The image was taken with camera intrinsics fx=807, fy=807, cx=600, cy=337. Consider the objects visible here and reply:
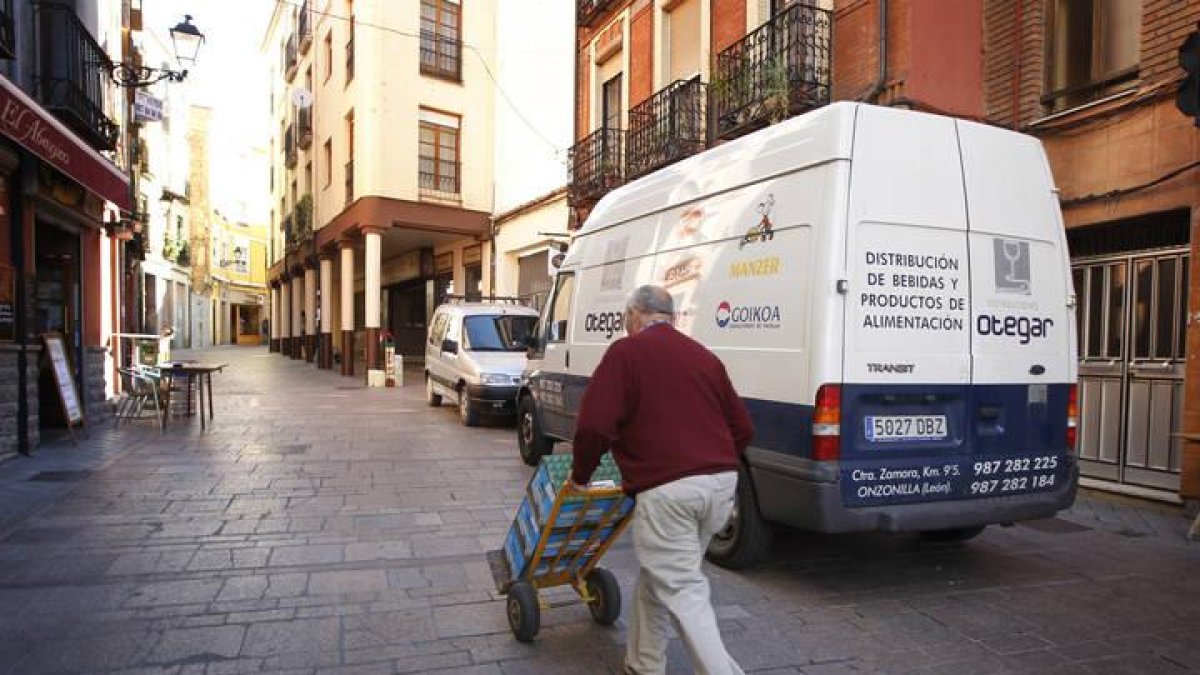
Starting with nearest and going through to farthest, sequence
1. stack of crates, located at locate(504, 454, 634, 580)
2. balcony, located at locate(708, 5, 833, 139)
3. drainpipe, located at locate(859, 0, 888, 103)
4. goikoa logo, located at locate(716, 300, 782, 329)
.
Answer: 1. stack of crates, located at locate(504, 454, 634, 580)
2. goikoa logo, located at locate(716, 300, 782, 329)
3. drainpipe, located at locate(859, 0, 888, 103)
4. balcony, located at locate(708, 5, 833, 139)

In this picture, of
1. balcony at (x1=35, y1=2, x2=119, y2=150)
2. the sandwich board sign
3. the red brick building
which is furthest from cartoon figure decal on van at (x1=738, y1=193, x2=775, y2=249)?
balcony at (x1=35, y1=2, x2=119, y2=150)

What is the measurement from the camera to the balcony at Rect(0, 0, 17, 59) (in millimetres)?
7867

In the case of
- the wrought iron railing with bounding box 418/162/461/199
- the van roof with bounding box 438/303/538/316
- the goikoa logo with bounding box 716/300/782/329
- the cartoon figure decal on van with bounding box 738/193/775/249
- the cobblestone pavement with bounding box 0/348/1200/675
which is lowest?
the cobblestone pavement with bounding box 0/348/1200/675

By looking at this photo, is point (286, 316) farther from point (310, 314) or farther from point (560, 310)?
point (560, 310)

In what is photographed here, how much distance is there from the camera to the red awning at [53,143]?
6.73m

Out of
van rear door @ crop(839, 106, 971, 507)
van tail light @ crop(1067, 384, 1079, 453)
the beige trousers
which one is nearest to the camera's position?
the beige trousers

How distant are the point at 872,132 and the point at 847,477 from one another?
1967 mm

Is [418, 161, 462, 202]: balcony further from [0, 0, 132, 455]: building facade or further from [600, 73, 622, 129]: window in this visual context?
[0, 0, 132, 455]: building facade

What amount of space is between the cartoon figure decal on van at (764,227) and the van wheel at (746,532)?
143 centimetres

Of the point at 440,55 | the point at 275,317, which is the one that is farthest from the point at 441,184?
the point at 275,317

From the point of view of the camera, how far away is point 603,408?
314 cm

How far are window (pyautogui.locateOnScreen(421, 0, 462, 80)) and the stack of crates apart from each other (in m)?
19.2

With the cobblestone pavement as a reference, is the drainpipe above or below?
above

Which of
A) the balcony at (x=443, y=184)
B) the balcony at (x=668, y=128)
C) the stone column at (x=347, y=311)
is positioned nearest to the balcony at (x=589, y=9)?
the balcony at (x=668, y=128)
